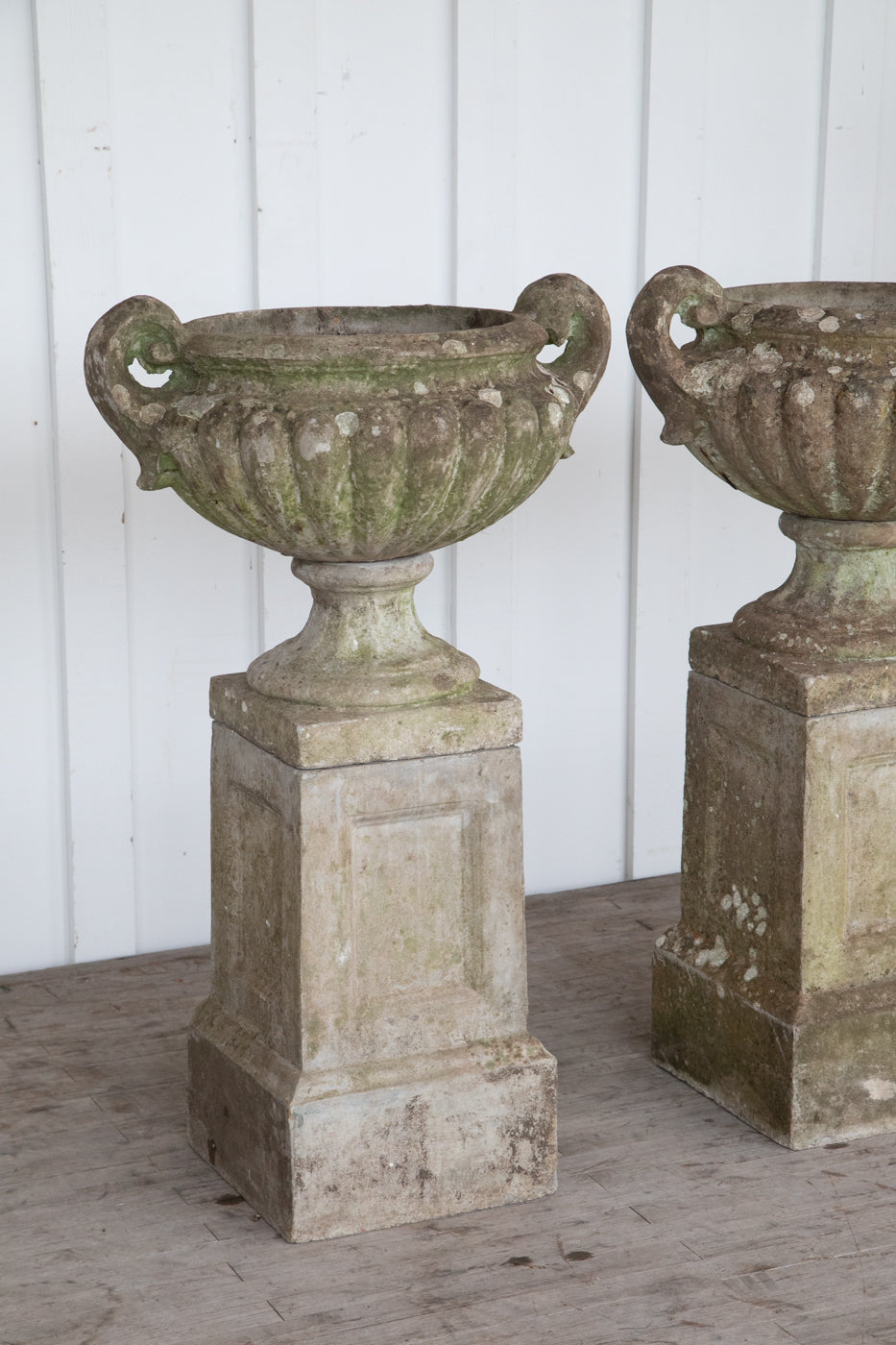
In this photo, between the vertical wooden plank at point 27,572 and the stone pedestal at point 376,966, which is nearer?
the stone pedestal at point 376,966

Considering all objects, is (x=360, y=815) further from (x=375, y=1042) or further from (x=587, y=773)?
(x=587, y=773)

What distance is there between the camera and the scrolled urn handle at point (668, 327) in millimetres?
2514

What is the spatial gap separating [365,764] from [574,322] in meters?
0.72

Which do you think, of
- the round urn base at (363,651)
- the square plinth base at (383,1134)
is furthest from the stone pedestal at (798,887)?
the round urn base at (363,651)

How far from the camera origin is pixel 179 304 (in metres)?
3.22

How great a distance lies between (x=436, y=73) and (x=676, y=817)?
167 centimetres

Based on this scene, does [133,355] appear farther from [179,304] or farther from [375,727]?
[179,304]

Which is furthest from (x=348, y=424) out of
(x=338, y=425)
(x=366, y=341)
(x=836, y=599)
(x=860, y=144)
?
(x=860, y=144)

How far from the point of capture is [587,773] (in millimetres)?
3781

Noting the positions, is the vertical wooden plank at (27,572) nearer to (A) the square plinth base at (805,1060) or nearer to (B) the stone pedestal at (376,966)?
(B) the stone pedestal at (376,966)

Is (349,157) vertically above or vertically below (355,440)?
above

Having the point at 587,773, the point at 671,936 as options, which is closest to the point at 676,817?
the point at 587,773

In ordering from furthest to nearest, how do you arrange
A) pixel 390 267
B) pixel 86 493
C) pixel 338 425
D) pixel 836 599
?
pixel 390 267, pixel 86 493, pixel 836 599, pixel 338 425

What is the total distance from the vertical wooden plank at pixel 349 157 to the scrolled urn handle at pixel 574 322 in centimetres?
90
